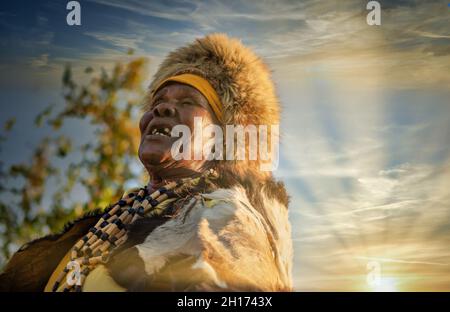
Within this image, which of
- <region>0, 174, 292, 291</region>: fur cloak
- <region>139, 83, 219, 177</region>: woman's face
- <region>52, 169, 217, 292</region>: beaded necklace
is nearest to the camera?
<region>0, 174, 292, 291</region>: fur cloak

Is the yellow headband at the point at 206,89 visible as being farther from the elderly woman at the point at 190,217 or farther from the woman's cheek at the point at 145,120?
the woman's cheek at the point at 145,120

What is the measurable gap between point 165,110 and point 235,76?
1.17 ft

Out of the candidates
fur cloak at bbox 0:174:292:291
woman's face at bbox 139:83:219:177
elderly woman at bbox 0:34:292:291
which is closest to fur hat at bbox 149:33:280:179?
elderly woman at bbox 0:34:292:291

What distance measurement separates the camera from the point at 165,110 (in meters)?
2.55

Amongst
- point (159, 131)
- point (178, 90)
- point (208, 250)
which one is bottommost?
point (208, 250)

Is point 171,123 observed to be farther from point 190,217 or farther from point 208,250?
point 208,250

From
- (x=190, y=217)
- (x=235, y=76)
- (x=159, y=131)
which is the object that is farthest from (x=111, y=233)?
(x=235, y=76)

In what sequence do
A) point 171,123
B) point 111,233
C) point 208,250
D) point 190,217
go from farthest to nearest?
1. point 171,123
2. point 111,233
3. point 190,217
4. point 208,250

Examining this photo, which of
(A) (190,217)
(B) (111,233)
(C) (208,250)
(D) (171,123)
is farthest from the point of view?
(D) (171,123)

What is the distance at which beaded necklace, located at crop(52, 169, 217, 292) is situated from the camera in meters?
2.26

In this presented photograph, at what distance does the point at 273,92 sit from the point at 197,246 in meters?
1.00

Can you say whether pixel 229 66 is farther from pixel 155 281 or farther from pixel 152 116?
pixel 155 281

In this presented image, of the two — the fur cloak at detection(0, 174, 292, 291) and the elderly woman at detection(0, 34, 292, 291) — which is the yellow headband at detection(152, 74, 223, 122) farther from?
the fur cloak at detection(0, 174, 292, 291)
